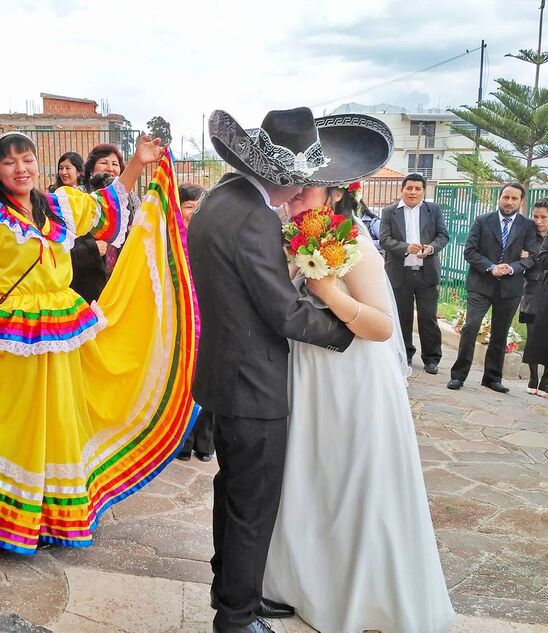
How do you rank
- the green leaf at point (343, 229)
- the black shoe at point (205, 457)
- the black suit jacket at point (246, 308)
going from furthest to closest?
the black shoe at point (205, 457)
the green leaf at point (343, 229)
the black suit jacket at point (246, 308)

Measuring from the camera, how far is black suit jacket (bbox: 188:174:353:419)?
84.9 inches

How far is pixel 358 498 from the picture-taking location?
252 centimetres

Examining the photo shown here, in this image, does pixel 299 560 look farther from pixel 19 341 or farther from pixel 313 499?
pixel 19 341

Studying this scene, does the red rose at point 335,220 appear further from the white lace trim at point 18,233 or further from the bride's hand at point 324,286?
the white lace trim at point 18,233

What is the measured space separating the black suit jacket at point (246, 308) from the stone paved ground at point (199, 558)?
982 mm

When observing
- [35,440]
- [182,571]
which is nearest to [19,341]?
[35,440]

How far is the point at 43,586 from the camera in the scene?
293cm

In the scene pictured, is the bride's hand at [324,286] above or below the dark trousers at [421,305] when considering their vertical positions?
above

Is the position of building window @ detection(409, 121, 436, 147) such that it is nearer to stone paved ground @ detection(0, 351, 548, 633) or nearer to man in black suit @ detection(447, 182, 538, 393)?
man in black suit @ detection(447, 182, 538, 393)

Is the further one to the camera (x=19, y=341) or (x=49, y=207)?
(x=49, y=207)

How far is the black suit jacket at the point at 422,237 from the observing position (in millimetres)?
7297

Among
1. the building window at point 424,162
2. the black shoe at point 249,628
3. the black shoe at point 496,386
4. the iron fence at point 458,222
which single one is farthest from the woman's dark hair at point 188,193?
the building window at point 424,162

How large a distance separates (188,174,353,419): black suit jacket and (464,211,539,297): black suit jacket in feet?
15.5

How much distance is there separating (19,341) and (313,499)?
1442 mm
